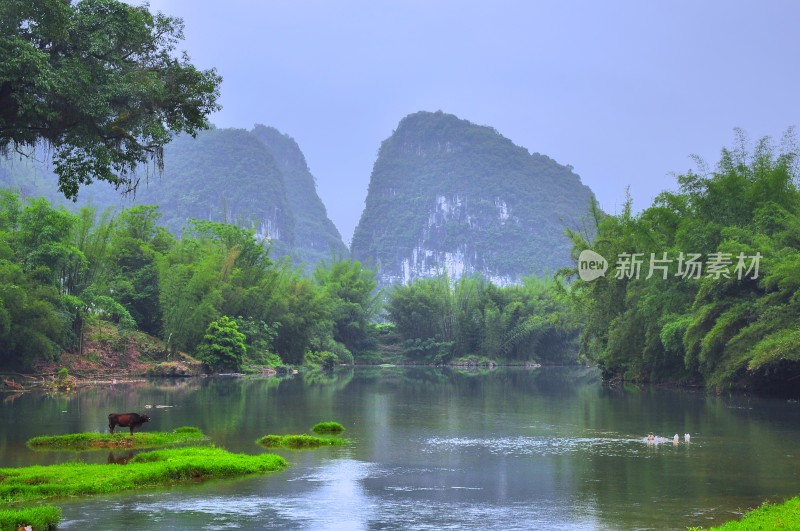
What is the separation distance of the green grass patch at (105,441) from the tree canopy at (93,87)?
19.6ft

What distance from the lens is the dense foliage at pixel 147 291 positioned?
37.8 metres

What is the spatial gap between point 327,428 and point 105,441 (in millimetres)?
5840

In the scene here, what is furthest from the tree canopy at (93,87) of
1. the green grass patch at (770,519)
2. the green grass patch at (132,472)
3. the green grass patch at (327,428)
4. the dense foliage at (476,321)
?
the dense foliage at (476,321)

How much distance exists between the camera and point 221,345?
4950 cm

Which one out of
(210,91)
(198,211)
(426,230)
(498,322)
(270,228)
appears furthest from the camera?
(426,230)

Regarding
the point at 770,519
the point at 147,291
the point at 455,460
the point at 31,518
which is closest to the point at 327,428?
the point at 455,460

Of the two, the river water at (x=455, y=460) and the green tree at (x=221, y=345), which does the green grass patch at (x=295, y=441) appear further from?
Result: the green tree at (x=221, y=345)

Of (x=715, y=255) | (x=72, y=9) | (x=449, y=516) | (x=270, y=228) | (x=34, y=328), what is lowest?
(x=449, y=516)

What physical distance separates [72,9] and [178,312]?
111 feet

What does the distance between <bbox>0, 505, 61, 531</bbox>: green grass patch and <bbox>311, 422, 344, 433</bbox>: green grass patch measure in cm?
1141

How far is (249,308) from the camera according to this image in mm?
56531

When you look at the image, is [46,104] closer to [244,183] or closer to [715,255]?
[715,255]

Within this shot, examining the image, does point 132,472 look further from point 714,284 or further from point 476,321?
point 476,321

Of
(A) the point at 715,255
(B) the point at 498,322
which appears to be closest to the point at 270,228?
(B) the point at 498,322
